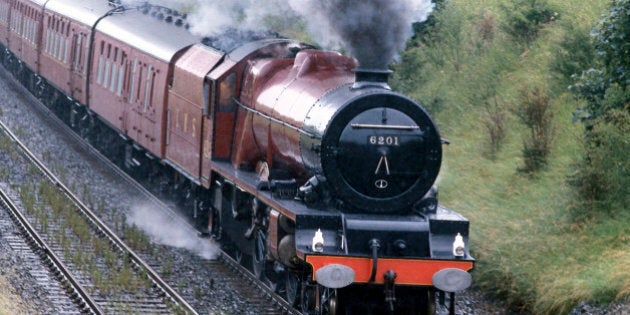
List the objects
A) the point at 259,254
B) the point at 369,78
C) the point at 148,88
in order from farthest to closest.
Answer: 1. the point at 148,88
2. the point at 259,254
3. the point at 369,78

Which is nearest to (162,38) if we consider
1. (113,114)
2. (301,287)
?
(113,114)

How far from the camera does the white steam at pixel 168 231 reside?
15.1 meters

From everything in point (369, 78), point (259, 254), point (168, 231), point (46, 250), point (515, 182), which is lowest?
point (168, 231)

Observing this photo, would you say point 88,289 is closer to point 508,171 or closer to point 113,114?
point 508,171

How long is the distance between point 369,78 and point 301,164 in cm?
125

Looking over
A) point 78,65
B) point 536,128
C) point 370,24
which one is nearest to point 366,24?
point 370,24

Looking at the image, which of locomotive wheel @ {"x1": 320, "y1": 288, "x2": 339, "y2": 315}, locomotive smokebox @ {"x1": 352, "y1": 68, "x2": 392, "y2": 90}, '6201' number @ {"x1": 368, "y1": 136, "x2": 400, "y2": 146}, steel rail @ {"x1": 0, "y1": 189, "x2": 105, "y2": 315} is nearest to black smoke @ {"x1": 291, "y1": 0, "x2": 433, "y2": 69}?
locomotive smokebox @ {"x1": 352, "y1": 68, "x2": 392, "y2": 90}

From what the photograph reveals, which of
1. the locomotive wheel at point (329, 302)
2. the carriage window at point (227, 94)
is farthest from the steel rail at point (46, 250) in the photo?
the carriage window at point (227, 94)

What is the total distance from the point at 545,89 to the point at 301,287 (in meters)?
6.68

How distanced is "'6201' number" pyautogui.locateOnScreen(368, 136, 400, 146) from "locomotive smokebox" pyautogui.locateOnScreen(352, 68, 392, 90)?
582 millimetres

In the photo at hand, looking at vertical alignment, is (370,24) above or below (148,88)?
→ above

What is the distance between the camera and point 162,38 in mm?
17156

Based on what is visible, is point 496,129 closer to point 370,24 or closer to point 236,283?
point 236,283

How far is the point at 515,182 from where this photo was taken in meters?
15.0
